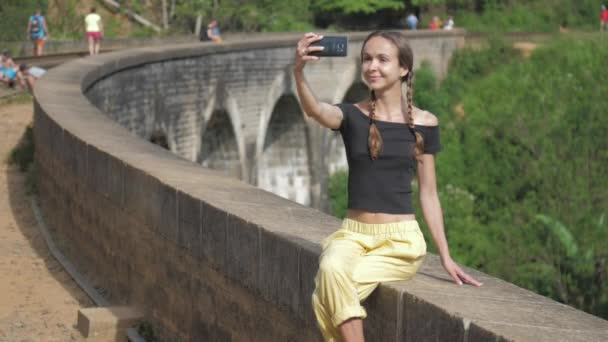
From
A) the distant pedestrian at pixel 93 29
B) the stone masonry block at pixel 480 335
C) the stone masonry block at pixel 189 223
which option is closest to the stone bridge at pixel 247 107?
the distant pedestrian at pixel 93 29

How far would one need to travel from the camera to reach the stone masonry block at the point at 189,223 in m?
6.60

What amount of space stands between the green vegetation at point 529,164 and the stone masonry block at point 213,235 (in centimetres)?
2547

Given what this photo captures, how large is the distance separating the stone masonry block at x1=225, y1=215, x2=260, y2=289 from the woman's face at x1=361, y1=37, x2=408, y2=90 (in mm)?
1216

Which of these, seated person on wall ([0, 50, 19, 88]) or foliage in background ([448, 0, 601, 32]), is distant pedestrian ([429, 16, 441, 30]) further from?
seated person on wall ([0, 50, 19, 88])

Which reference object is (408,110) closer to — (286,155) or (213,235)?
(213,235)

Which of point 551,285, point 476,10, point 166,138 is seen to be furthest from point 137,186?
point 476,10

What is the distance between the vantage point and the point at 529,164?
136 ft

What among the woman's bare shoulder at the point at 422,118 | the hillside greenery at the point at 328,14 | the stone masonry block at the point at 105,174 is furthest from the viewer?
the hillside greenery at the point at 328,14

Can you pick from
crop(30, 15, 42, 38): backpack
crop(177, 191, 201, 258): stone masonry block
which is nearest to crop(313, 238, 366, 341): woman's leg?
crop(177, 191, 201, 258): stone masonry block

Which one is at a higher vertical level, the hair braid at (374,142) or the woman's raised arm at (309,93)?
the woman's raised arm at (309,93)

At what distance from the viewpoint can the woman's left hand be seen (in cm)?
491

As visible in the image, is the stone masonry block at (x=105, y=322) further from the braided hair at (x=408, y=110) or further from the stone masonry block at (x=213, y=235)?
the braided hair at (x=408, y=110)

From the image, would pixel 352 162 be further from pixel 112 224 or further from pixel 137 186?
pixel 112 224

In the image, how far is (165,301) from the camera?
727 centimetres
